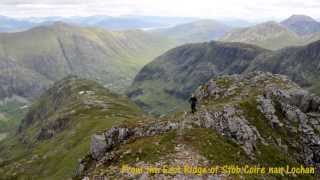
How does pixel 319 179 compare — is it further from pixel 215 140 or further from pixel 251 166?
pixel 215 140

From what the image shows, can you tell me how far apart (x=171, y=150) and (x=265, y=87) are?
117 ft

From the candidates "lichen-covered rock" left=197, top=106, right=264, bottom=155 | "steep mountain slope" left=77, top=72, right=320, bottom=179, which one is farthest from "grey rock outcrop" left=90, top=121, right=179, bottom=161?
"lichen-covered rock" left=197, top=106, right=264, bottom=155

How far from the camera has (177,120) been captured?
77.1m

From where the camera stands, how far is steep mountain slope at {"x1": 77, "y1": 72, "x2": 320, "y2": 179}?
6562 centimetres

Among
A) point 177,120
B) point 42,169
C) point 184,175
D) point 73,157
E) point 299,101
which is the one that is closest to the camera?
point 184,175

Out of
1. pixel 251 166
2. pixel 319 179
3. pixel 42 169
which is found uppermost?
pixel 251 166

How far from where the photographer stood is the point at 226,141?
75.2 meters

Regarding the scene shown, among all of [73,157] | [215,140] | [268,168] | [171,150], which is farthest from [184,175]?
[73,157]

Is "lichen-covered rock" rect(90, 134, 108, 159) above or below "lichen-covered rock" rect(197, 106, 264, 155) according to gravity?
below

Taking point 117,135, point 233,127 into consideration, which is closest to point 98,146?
point 117,135

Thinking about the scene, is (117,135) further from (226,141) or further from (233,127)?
(233,127)

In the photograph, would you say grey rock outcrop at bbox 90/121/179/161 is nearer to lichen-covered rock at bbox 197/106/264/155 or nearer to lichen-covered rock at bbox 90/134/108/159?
lichen-covered rock at bbox 90/134/108/159

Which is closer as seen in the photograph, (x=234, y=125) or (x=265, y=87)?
(x=234, y=125)

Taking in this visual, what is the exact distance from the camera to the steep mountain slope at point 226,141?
2584 inches
